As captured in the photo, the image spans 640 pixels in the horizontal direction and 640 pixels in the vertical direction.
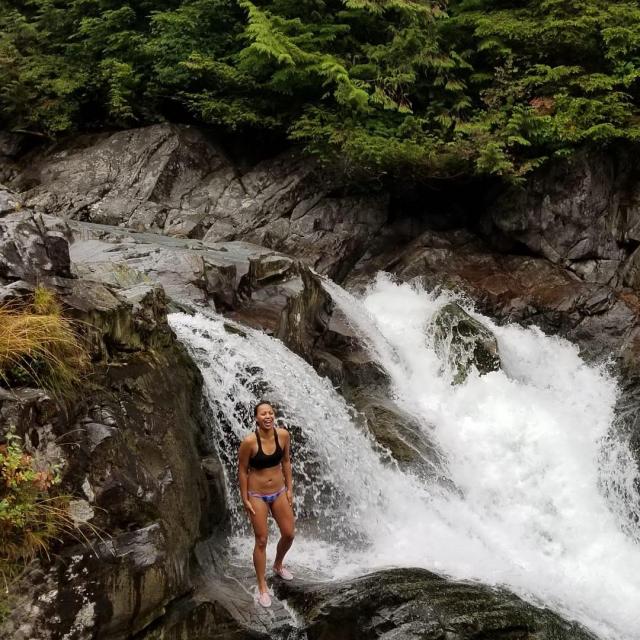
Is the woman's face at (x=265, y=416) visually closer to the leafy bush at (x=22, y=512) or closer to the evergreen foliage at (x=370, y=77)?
the leafy bush at (x=22, y=512)

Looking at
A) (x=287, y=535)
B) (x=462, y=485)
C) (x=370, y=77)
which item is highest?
(x=370, y=77)

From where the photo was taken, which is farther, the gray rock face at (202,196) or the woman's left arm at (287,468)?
the gray rock face at (202,196)

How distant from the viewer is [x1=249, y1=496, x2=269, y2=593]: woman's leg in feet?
16.2

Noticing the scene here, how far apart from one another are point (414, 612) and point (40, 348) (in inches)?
140

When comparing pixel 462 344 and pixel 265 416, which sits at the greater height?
pixel 265 416

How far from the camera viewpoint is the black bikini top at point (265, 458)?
4.95 m

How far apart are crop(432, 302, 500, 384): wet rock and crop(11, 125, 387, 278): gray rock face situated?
3.51m

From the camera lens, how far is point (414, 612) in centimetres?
497

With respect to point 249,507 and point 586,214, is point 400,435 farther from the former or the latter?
point 586,214

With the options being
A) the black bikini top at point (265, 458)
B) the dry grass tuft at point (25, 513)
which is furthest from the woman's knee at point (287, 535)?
the dry grass tuft at point (25, 513)

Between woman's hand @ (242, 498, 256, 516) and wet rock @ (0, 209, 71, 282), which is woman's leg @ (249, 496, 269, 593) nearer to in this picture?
woman's hand @ (242, 498, 256, 516)

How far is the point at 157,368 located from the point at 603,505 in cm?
615

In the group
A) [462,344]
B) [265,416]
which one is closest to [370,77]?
[462,344]

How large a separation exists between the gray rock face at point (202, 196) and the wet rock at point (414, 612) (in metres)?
8.97
